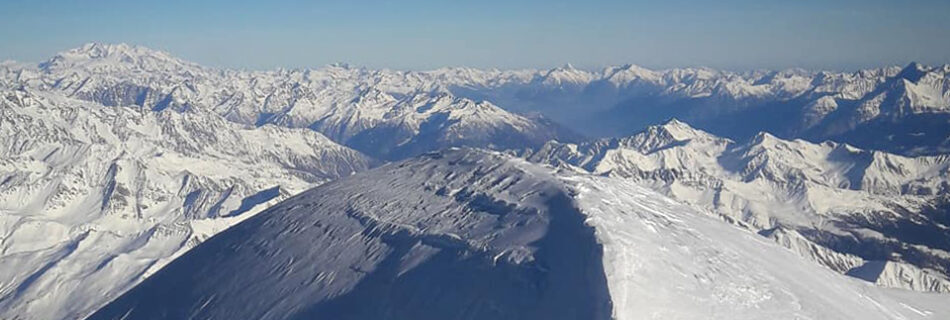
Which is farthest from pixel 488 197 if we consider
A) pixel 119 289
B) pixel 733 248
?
pixel 119 289

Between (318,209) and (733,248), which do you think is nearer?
(733,248)

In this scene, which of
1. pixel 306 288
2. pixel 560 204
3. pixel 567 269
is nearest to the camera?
pixel 567 269

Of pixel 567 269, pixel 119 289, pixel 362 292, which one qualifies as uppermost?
pixel 567 269

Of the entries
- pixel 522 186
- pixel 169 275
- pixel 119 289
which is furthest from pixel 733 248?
pixel 119 289

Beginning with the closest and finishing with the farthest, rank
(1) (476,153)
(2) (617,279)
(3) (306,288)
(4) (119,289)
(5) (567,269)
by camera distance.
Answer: (2) (617,279)
(5) (567,269)
(3) (306,288)
(1) (476,153)
(4) (119,289)

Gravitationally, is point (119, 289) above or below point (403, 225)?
below

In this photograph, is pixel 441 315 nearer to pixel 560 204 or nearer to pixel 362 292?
pixel 362 292
